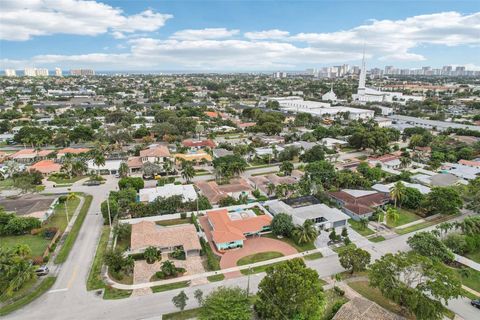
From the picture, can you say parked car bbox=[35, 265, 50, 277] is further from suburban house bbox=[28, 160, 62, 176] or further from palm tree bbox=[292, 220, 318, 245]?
suburban house bbox=[28, 160, 62, 176]

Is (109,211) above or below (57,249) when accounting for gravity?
above

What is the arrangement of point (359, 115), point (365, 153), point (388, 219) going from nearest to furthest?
point (388, 219)
point (365, 153)
point (359, 115)

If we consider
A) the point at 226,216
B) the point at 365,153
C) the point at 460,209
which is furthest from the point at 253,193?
the point at 365,153

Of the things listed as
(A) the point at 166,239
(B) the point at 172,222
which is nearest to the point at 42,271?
(A) the point at 166,239

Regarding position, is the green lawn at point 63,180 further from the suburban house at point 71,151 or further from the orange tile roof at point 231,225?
the orange tile roof at point 231,225

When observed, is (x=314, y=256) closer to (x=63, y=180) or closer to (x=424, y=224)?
(x=424, y=224)

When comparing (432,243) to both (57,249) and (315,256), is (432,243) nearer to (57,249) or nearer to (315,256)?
(315,256)
